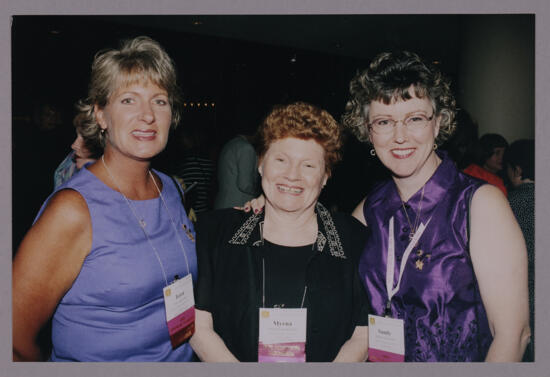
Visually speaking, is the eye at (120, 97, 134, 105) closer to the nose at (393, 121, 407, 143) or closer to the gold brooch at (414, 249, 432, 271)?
the nose at (393, 121, 407, 143)

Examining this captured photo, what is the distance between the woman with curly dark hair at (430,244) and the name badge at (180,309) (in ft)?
2.57

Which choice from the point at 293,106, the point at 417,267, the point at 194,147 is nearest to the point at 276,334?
the point at 417,267

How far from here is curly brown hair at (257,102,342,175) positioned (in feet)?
6.04

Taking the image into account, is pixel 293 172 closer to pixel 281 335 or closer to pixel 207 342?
pixel 281 335

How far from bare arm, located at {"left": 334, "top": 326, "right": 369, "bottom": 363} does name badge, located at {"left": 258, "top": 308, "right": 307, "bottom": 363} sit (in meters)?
0.19

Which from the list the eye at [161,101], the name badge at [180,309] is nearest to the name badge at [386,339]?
the name badge at [180,309]

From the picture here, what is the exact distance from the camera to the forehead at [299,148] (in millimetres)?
1845

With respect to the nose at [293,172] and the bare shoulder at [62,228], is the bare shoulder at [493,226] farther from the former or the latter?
the bare shoulder at [62,228]

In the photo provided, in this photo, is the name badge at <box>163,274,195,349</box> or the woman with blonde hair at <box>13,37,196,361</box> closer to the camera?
the woman with blonde hair at <box>13,37,196,361</box>

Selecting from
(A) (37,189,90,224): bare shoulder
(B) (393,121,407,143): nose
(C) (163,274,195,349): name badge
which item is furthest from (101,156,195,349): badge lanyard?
(B) (393,121,407,143): nose

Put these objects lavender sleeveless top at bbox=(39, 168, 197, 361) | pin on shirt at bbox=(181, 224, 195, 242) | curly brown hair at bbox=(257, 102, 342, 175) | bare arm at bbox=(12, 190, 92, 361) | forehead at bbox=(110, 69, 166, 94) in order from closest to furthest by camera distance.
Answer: bare arm at bbox=(12, 190, 92, 361)
lavender sleeveless top at bbox=(39, 168, 197, 361)
forehead at bbox=(110, 69, 166, 94)
curly brown hair at bbox=(257, 102, 342, 175)
pin on shirt at bbox=(181, 224, 195, 242)

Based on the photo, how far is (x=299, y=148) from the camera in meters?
1.85

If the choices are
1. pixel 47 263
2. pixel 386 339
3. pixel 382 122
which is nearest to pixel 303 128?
pixel 382 122

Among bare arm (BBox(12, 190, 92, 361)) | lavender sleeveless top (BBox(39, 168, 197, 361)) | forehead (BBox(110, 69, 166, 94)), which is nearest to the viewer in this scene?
bare arm (BBox(12, 190, 92, 361))
